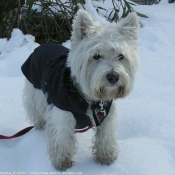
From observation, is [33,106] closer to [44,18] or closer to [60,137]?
[60,137]

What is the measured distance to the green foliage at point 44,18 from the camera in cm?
571

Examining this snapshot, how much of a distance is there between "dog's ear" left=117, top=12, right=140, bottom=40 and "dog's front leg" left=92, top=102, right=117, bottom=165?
0.61m

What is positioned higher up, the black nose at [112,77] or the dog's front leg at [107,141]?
the black nose at [112,77]

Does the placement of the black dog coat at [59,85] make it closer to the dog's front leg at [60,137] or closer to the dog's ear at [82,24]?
the dog's front leg at [60,137]

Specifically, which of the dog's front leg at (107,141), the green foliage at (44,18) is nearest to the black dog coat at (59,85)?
the dog's front leg at (107,141)

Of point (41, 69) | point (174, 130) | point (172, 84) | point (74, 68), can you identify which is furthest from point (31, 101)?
point (172, 84)

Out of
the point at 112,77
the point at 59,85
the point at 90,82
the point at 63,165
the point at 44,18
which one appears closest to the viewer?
the point at 112,77

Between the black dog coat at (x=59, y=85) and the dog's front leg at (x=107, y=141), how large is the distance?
119mm

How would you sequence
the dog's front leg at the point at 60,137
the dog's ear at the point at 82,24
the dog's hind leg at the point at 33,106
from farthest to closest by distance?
1. the dog's hind leg at the point at 33,106
2. the dog's front leg at the point at 60,137
3. the dog's ear at the point at 82,24

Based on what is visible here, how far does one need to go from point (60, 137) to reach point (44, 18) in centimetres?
383

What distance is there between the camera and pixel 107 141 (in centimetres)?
265

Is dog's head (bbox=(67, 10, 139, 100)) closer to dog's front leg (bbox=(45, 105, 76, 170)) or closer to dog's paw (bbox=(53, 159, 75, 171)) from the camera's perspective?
dog's front leg (bbox=(45, 105, 76, 170))

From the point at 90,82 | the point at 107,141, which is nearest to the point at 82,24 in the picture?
the point at 90,82

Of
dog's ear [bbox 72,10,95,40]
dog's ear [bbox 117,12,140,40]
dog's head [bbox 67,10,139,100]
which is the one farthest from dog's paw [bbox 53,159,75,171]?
dog's ear [bbox 117,12,140,40]
